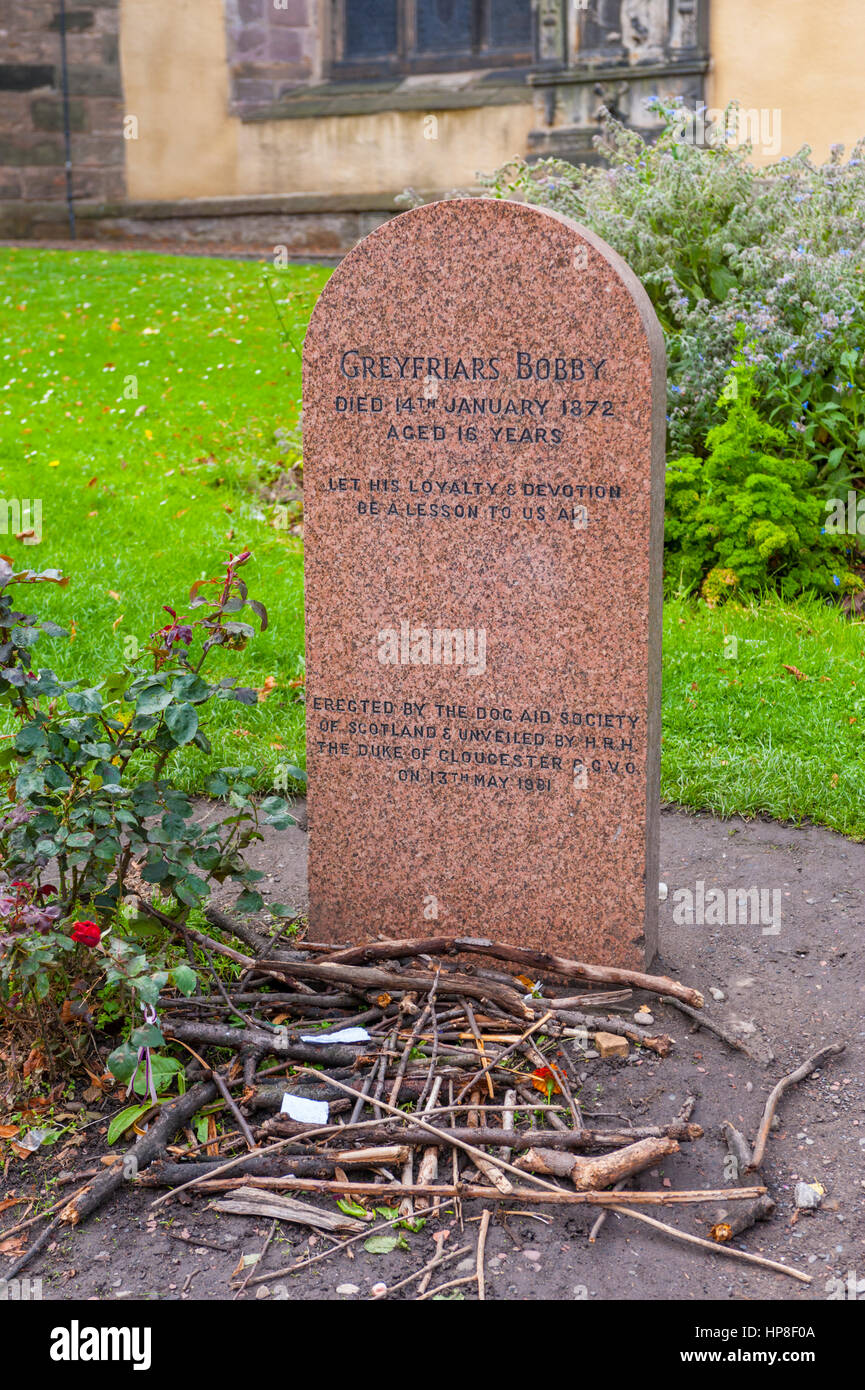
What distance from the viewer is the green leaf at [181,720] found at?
314 centimetres

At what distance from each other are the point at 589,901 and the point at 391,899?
59 centimetres

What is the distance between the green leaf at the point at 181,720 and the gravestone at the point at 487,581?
652 millimetres

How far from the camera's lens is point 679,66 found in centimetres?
1411

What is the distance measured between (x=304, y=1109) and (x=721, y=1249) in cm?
97

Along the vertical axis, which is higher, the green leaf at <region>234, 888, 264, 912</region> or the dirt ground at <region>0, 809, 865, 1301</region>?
the green leaf at <region>234, 888, 264, 912</region>

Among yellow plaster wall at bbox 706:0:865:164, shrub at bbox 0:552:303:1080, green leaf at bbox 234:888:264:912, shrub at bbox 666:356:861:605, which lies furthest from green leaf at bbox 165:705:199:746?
yellow plaster wall at bbox 706:0:865:164

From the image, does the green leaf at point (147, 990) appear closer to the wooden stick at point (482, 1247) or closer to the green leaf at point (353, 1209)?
the green leaf at point (353, 1209)

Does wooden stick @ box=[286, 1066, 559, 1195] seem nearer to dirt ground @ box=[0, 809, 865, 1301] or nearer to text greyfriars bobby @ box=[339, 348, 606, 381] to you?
dirt ground @ box=[0, 809, 865, 1301]

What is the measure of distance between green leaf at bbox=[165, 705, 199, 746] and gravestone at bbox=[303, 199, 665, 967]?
65 centimetres

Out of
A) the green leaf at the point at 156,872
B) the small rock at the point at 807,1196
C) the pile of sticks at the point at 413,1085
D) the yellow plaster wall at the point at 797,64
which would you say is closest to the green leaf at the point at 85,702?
the green leaf at the point at 156,872

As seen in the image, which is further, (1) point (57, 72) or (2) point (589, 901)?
(1) point (57, 72)

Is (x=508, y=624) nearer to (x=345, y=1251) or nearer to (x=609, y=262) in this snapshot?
(x=609, y=262)

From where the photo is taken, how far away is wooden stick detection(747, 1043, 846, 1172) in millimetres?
2900

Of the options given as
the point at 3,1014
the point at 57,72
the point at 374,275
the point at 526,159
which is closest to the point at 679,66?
the point at 526,159
